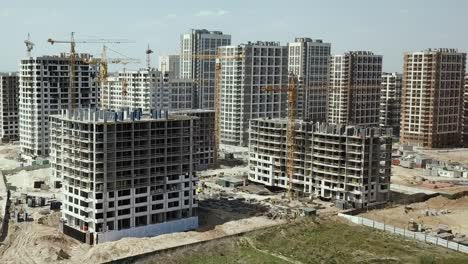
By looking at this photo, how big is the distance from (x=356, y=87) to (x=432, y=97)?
74.7ft

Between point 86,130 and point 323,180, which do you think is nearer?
point 86,130

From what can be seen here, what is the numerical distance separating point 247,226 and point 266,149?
86.1ft

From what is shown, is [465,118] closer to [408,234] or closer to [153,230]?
[408,234]

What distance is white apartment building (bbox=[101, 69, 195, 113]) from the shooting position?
153500 millimetres

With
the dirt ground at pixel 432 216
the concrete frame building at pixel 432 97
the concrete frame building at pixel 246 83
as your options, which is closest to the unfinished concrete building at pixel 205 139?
the concrete frame building at pixel 246 83

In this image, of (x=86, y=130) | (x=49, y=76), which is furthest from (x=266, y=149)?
(x=49, y=76)

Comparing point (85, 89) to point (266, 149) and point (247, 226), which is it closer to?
point (266, 149)

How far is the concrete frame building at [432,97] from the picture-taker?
563 feet

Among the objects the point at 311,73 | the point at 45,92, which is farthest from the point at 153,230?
the point at 311,73

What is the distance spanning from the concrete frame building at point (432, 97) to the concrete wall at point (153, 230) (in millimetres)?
106391

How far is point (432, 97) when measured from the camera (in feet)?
563

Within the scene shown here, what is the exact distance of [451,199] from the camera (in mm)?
106875

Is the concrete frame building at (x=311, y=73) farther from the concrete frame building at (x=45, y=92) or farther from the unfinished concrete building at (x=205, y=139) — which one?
the concrete frame building at (x=45, y=92)

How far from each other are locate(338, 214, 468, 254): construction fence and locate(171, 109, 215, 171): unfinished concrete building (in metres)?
48.9
